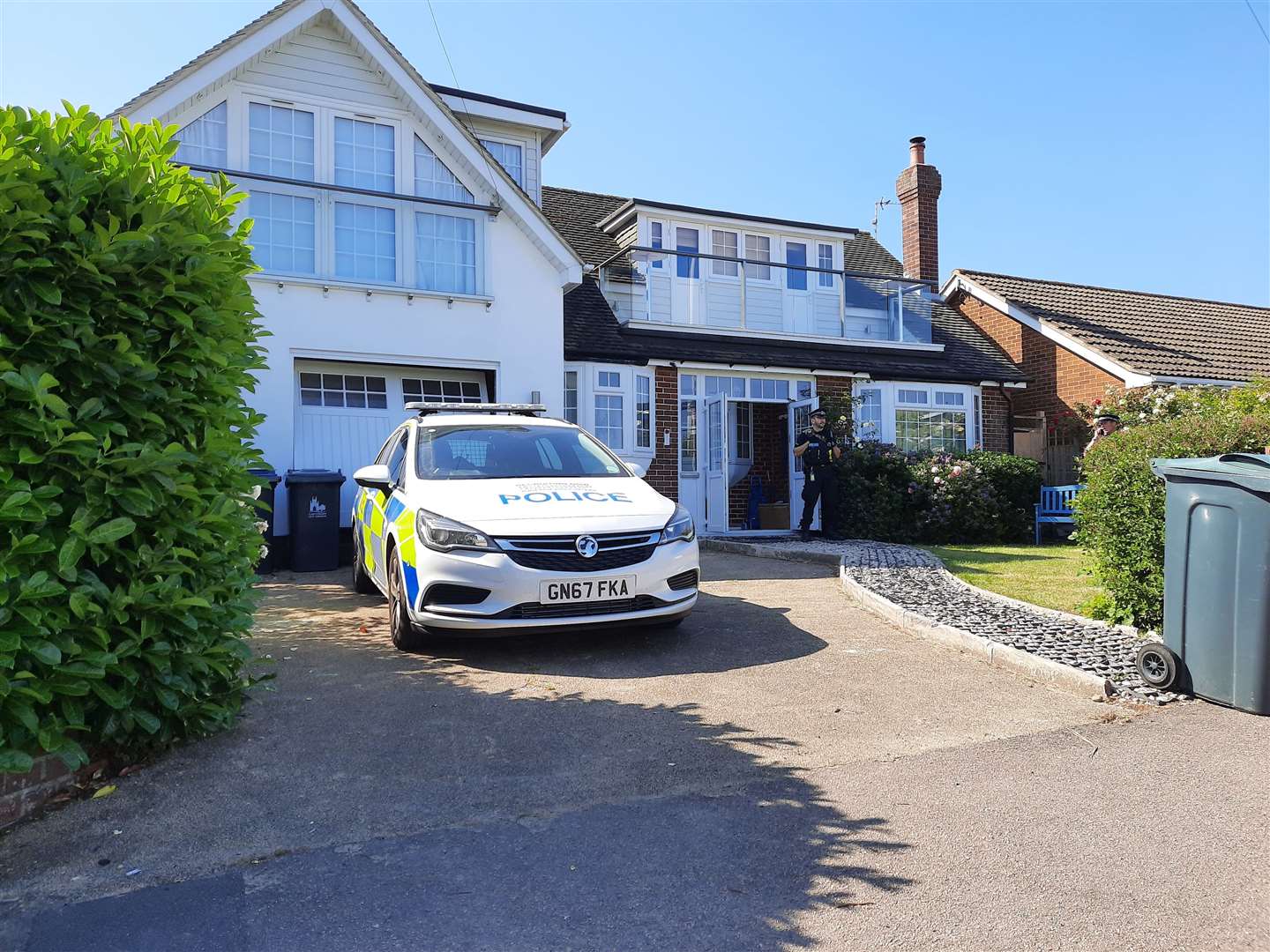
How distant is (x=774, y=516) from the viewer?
16594 mm

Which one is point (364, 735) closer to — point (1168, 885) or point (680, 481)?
point (1168, 885)

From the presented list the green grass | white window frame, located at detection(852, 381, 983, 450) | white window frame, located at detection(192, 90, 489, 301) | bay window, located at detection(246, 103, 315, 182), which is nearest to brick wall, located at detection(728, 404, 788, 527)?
white window frame, located at detection(852, 381, 983, 450)

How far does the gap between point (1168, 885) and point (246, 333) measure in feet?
13.7

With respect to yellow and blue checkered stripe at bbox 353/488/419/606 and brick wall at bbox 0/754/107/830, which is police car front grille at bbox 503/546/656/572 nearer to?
yellow and blue checkered stripe at bbox 353/488/419/606

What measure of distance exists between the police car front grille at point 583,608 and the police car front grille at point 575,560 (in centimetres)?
22

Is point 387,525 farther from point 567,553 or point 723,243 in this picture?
point 723,243

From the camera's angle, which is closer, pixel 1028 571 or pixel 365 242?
pixel 1028 571

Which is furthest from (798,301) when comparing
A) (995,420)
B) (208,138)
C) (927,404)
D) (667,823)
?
(667,823)

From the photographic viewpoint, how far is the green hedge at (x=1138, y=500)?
242 inches

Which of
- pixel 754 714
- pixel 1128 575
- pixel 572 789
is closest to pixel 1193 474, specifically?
pixel 1128 575

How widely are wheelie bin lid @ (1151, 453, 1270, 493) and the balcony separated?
1079 centimetres

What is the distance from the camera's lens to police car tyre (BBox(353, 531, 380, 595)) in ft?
27.8

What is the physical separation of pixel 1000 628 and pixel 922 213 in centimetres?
1534

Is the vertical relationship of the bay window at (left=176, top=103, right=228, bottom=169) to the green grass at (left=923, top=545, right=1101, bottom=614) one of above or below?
above
